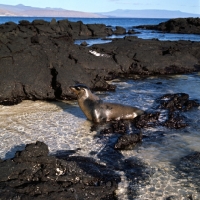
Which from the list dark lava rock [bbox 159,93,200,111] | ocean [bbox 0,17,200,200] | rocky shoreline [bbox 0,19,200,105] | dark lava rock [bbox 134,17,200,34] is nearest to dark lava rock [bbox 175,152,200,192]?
ocean [bbox 0,17,200,200]

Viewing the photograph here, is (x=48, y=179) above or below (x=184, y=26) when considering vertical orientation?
below

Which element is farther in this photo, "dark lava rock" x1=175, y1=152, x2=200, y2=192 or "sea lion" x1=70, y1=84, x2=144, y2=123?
"sea lion" x1=70, y1=84, x2=144, y2=123

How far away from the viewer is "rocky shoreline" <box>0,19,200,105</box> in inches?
472

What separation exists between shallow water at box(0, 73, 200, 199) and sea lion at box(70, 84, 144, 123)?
0.33m

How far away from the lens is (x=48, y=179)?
5.48 metres

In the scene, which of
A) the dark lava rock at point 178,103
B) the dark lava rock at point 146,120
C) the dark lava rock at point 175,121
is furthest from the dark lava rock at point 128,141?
the dark lava rock at point 178,103

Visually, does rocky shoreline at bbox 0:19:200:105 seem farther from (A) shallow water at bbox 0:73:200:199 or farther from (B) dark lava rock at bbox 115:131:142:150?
(B) dark lava rock at bbox 115:131:142:150

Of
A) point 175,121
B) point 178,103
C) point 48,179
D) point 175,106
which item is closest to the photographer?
point 48,179

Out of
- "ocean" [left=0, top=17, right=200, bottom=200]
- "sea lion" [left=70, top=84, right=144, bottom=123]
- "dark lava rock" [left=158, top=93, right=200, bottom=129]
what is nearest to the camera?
"ocean" [left=0, top=17, right=200, bottom=200]

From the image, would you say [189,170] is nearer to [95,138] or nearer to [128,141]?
[128,141]

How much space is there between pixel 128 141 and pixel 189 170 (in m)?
1.72

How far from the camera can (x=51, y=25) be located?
146ft

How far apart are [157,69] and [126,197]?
1320 centimetres

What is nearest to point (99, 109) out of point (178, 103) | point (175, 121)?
point (175, 121)
